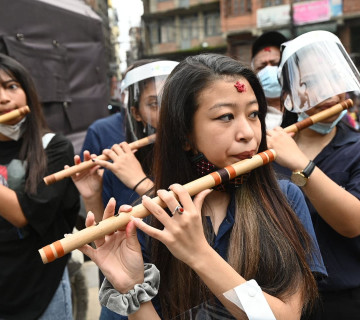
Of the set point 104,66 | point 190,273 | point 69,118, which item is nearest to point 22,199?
point 190,273

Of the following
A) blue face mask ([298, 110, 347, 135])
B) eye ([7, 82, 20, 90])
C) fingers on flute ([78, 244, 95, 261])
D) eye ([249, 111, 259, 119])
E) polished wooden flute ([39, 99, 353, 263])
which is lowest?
fingers on flute ([78, 244, 95, 261])

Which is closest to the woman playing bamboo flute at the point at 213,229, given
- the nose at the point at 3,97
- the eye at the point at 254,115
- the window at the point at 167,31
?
the eye at the point at 254,115

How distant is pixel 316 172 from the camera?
5.33 feet

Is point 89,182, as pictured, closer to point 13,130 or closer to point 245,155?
point 13,130

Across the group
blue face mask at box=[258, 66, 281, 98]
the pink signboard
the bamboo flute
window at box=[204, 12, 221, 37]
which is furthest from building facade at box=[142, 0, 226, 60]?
the bamboo flute

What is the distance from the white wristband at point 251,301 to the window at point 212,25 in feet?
93.2

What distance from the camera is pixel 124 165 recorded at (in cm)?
209

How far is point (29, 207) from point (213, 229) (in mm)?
1069

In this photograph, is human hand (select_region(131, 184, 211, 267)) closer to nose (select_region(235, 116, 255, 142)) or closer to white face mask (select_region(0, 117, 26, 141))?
nose (select_region(235, 116, 255, 142))

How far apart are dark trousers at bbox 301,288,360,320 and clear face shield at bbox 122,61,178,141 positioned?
50.0 inches

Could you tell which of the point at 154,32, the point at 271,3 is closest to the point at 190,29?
the point at 154,32

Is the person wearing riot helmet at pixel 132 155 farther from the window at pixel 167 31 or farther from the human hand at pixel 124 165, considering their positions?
the window at pixel 167 31

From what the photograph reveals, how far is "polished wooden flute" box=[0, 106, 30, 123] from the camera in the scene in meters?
2.08

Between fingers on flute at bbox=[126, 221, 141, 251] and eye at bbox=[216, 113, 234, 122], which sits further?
eye at bbox=[216, 113, 234, 122]
